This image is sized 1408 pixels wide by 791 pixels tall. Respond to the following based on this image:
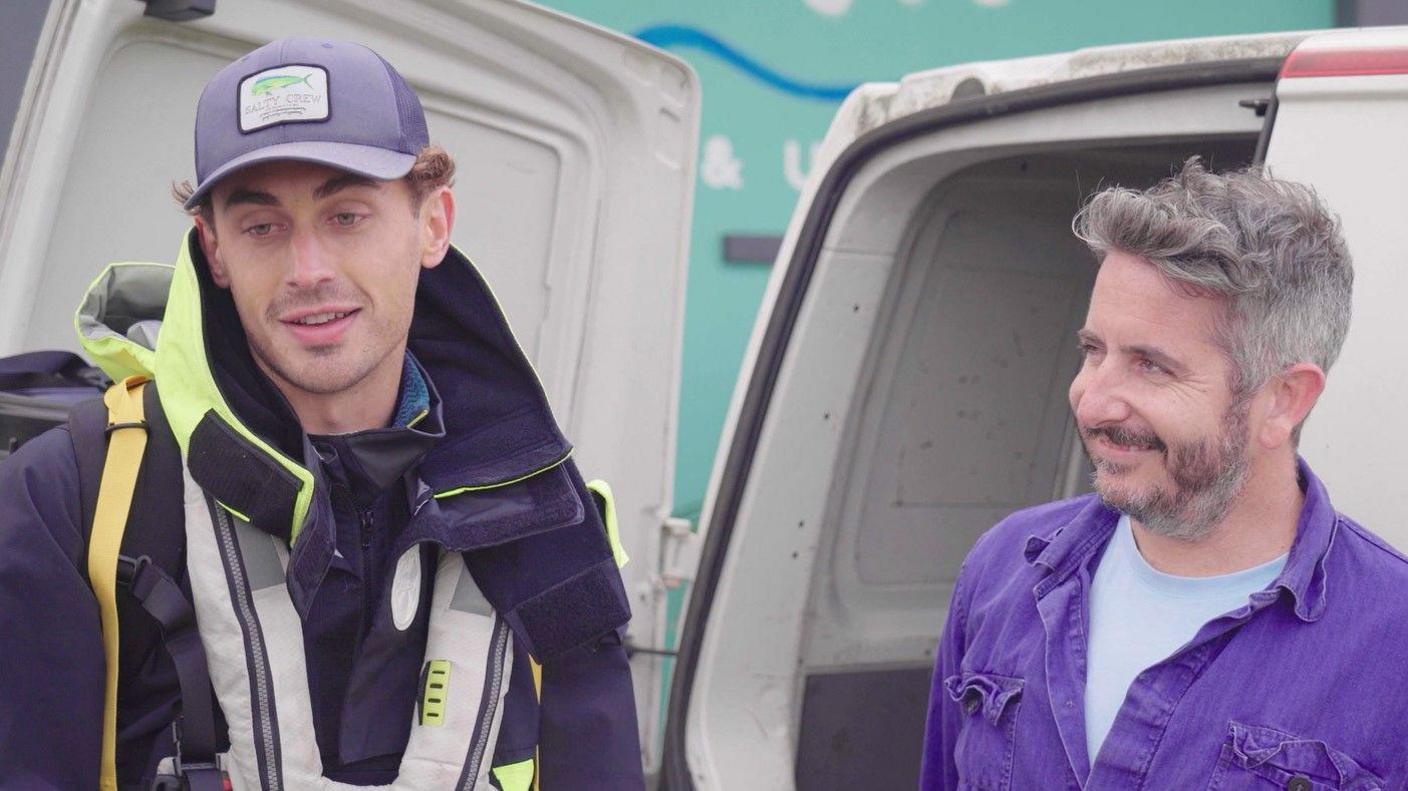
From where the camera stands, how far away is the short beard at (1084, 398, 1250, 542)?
184 centimetres

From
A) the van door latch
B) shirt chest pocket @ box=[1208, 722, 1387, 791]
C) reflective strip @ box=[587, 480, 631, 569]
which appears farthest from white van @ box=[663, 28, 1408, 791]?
reflective strip @ box=[587, 480, 631, 569]

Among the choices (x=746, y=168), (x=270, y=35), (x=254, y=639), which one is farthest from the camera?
(x=746, y=168)

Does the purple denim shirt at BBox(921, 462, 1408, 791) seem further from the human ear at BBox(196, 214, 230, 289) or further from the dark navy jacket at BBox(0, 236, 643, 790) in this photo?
the human ear at BBox(196, 214, 230, 289)

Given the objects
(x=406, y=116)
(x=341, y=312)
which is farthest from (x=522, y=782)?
(x=406, y=116)

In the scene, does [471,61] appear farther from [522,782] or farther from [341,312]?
[522,782]

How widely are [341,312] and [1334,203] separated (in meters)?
1.23

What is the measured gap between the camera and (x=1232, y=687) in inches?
70.4

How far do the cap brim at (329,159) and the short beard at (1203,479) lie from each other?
93 centimetres

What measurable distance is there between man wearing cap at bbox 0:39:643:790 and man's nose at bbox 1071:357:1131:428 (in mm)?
597

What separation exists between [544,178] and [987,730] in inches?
55.8

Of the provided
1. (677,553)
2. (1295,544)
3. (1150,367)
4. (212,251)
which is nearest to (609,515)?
(212,251)

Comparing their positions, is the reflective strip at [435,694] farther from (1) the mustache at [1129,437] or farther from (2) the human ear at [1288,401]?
(2) the human ear at [1288,401]

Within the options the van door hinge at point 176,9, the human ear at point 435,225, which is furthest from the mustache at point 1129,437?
the van door hinge at point 176,9

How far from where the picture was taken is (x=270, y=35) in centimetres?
253
